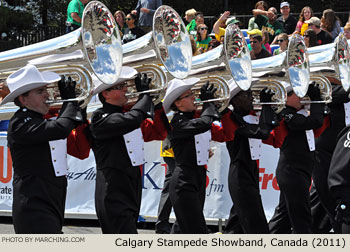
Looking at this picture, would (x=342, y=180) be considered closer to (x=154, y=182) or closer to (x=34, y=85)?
(x=34, y=85)

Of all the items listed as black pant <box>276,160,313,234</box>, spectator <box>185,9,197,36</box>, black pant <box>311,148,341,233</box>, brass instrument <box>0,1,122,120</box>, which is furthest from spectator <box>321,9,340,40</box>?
brass instrument <box>0,1,122,120</box>

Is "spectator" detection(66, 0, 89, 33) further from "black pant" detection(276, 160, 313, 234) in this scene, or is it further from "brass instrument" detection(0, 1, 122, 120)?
"brass instrument" detection(0, 1, 122, 120)

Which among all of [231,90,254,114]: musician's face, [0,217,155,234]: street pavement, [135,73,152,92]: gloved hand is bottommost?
[0,217,155,234]: street pavement

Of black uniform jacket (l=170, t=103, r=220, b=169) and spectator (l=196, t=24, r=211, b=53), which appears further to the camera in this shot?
spectator (l=196, t=24, r=211, b=53)

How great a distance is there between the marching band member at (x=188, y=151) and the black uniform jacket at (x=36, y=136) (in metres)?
1.37

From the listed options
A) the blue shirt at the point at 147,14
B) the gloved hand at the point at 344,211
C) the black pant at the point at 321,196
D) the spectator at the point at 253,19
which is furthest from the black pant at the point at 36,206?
the spectator at the point at 253,19

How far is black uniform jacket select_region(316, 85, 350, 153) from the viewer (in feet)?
23.3

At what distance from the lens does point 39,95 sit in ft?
15.6

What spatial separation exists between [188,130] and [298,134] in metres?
1.18

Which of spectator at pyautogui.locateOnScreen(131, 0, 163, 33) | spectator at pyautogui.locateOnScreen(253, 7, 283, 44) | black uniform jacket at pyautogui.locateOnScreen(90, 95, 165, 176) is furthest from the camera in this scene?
spectator at pyautogui.locateOnScreen(253, 7, 283, 44)

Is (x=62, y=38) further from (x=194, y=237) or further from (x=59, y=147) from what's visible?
(x=194, y=237)

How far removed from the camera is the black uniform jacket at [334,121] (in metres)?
7.09

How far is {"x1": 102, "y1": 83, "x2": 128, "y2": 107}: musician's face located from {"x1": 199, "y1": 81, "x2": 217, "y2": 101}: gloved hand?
78 cm

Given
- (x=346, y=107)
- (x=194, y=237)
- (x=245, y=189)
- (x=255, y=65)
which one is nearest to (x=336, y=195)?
(x=194, y=237)
